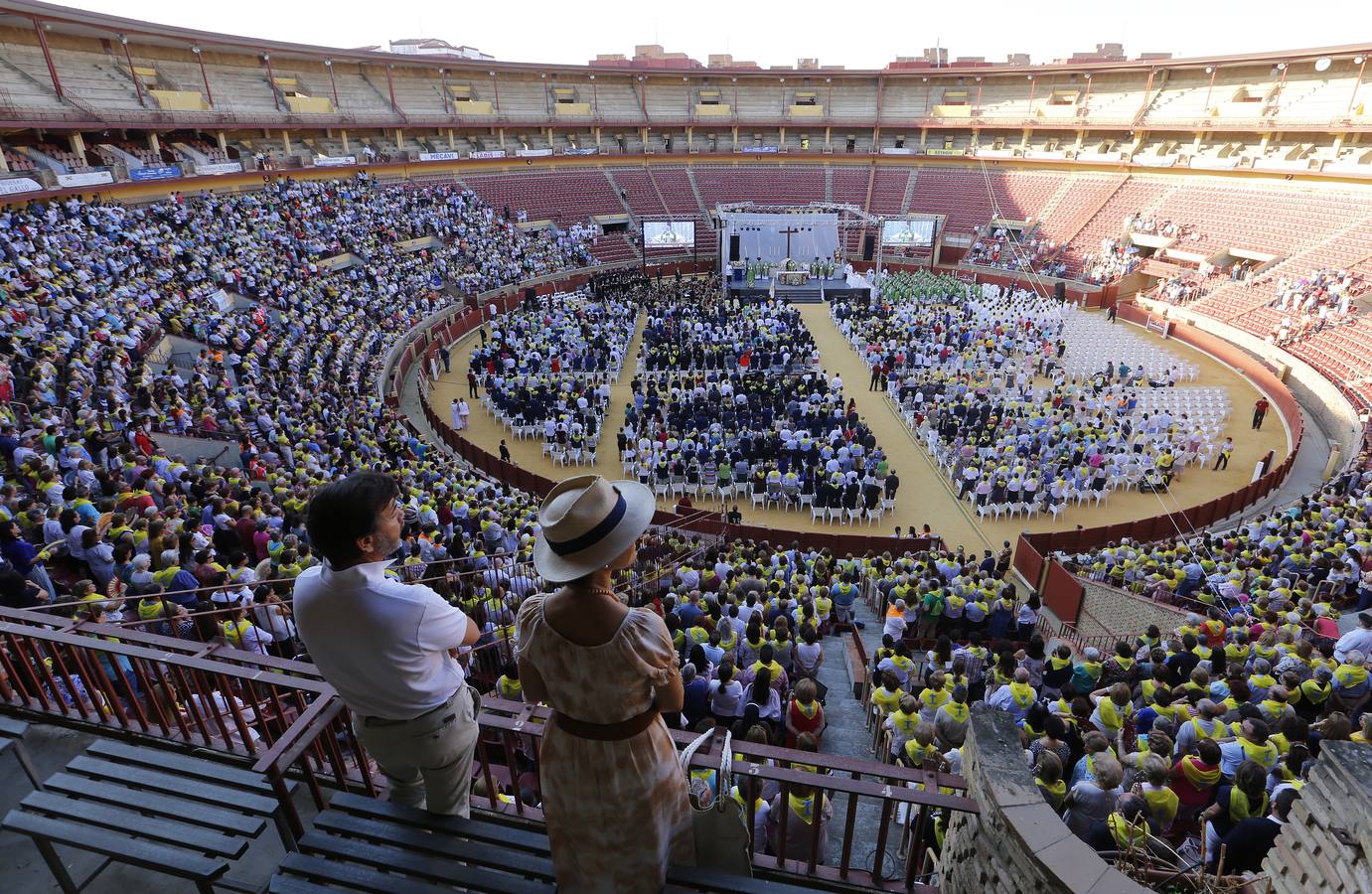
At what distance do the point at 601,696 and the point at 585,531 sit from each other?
0.62 meters

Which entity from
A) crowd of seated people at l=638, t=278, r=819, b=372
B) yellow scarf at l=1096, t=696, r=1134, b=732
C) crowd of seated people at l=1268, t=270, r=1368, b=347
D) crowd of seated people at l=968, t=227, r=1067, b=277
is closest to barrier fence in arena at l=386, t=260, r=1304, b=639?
crowd of seated people at l=1268, t=270, r=1368, b=347

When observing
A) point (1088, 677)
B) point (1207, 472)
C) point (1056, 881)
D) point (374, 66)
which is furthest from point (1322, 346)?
point (374, 66)

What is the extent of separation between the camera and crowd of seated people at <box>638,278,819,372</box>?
1039 inches

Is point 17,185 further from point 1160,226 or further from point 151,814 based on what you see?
point 1160,226

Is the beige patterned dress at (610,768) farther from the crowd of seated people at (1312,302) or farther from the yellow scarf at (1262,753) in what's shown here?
the crowd of seated people at (1312,302)

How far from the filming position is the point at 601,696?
2.66 metres

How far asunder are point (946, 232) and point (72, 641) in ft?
166

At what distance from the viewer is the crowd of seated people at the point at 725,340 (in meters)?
26.4

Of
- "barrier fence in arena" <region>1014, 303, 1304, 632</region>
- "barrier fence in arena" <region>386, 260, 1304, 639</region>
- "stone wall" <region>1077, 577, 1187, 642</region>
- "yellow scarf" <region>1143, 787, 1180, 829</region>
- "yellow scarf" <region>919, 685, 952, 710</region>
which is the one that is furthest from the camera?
"barrier fence in arena" <region>386, 260, 1304, 639</region>

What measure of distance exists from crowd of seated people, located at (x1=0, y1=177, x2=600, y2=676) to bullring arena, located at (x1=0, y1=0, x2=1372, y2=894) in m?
0.13

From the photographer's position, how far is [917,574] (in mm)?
11594

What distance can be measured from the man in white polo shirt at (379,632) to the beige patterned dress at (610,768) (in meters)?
0.57

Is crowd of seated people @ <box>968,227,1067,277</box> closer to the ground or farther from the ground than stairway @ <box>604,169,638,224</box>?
closer to the ground

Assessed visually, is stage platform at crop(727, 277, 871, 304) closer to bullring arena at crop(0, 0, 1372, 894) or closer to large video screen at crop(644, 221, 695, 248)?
bullring arena at crop(0, 0, 1372, 894)
